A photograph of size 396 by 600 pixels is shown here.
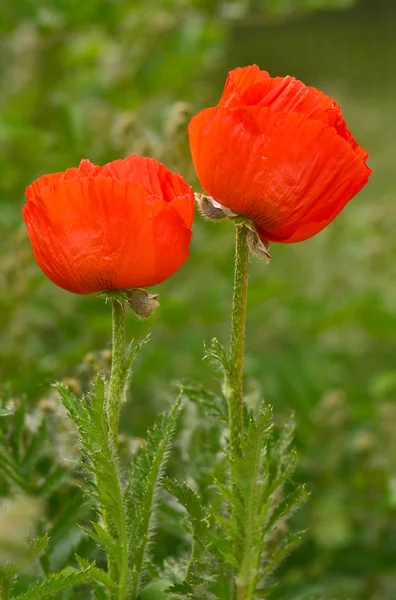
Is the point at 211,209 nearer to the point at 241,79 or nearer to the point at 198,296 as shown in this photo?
the point at 241,79

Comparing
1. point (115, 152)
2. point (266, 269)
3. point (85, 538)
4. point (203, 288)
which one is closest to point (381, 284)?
point (266, 269)

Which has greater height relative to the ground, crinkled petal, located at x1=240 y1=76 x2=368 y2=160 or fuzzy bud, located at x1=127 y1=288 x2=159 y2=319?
crinkled petal, located at x1=240 y1=76 x2=368 y2=160

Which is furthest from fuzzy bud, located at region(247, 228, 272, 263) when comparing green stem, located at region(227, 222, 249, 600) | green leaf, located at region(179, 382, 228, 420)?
green leaf, located at region(179, 382, 228, 420)

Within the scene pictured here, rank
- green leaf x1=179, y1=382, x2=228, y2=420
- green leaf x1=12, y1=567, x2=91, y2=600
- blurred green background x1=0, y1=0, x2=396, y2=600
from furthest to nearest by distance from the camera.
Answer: blurred green background x1=0, y1=0, x2=396, y2=600
green leaf x1=179, y1=382, x2=228, y2=420
green leaf x1=12, y1=567, x2=91, y2=600

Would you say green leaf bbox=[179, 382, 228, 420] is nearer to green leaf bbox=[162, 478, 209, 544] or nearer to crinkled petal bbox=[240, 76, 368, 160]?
green leaf bbox=[162, 478, 209, 544]

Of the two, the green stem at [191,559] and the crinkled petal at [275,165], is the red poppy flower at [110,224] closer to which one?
the crinkled petal at [275,165]

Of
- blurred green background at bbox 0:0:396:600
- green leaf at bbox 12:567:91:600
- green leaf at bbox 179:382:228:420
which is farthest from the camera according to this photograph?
blurred green background at bbox 0:0:396:600

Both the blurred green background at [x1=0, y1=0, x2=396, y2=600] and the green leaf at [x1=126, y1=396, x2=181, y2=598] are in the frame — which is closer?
the green leaf at [x1=126, y1=396, x2=181, y2=598]
